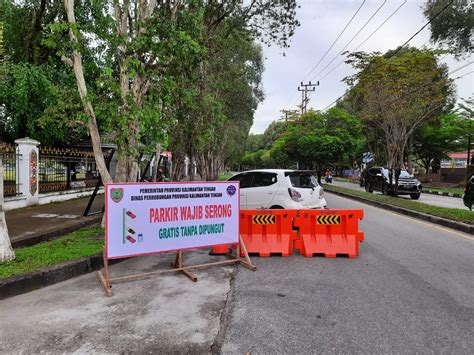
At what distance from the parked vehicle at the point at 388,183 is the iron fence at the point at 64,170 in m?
14.9

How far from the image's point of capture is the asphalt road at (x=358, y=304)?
325 centimetres

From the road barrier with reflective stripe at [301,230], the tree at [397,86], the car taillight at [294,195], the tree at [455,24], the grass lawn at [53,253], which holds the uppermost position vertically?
the tree at [455,24]

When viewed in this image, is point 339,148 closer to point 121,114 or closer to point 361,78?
point 361,78

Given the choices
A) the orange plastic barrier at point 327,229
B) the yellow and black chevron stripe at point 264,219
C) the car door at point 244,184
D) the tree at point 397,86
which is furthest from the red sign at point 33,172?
the tree at point 397,86

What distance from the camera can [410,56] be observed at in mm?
18469

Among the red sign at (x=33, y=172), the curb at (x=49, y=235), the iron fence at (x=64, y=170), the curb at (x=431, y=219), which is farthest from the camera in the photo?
the iron fence at (x=64, y=170)

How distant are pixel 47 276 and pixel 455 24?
88.5 ft

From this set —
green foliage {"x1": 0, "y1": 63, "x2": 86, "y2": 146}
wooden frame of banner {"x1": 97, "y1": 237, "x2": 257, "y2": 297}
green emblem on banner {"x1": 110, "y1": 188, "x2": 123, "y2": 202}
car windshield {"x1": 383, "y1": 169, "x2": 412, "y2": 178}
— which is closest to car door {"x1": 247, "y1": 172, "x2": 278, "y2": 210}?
wooden frame of banner {"x1": 97, "y1": 237, "x2": 257, "y2": 297}

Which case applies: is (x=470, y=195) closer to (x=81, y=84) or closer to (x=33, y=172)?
(x=81, y=84)

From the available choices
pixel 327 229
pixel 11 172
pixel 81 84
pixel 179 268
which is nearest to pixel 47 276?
pixel 179 268

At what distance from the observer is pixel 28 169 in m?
11.4

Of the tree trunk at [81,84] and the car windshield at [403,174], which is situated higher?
the tree trunk at [81,84]

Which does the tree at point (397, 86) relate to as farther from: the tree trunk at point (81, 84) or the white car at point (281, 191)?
the tree trunk at point (81, 84)

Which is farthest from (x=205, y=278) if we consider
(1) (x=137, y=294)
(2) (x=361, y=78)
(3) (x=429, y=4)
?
(3) (x=429, y=4)
